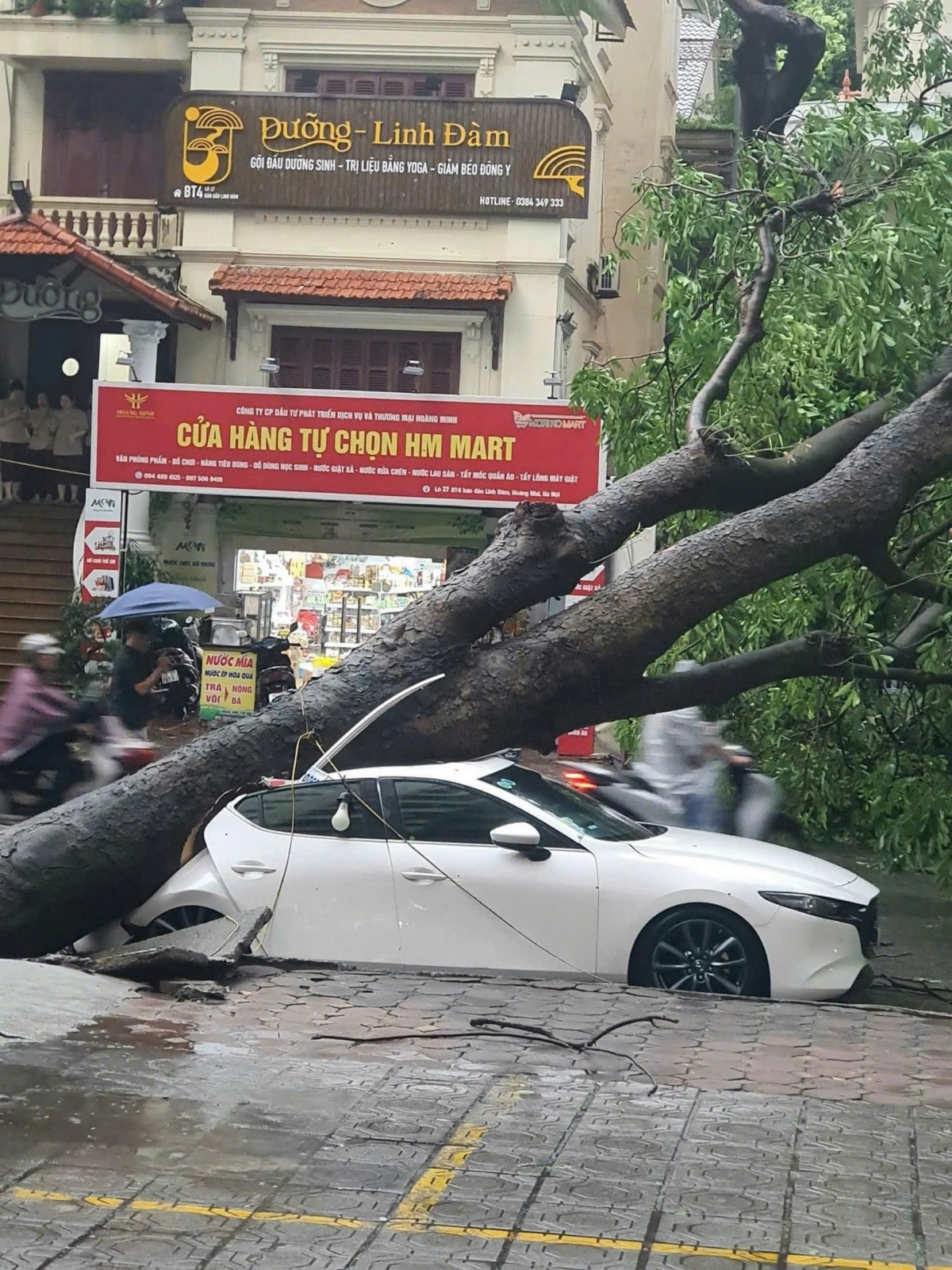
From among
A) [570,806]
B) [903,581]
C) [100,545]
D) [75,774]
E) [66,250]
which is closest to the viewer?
[570,806]

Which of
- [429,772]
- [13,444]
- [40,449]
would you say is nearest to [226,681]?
→ [40,449]

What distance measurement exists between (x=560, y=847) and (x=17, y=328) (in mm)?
17784

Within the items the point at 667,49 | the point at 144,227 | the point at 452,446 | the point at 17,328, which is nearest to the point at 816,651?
the point at 452,446

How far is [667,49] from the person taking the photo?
28375 millimetres

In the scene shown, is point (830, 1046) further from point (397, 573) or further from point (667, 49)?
point (667, 49)

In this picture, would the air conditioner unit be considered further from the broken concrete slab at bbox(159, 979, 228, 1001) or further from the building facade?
Result: the broken concrete slab at bbox(159, 979, 228, 1001)

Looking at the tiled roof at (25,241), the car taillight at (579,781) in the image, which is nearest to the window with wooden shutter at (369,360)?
the tiled roof at (25,241)

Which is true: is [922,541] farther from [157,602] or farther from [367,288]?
[367,288]

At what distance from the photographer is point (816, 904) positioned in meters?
8.84

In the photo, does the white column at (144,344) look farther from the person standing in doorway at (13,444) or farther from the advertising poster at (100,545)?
the person standing in doorway at (13,444)

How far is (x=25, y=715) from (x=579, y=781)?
13.2ft

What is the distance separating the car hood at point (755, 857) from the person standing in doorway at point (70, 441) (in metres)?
15.7

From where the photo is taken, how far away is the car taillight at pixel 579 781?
11508mm

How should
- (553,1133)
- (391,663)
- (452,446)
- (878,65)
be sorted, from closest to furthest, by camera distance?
(553,1133)
(391,663)
(878,65)
(452,446)
